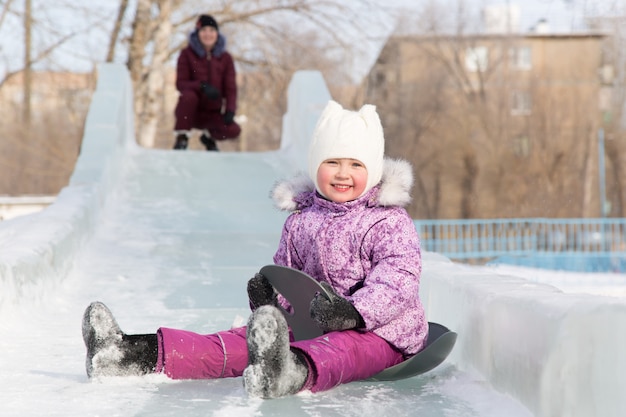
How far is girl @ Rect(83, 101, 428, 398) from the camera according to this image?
2510 mm

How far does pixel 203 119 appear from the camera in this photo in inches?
383

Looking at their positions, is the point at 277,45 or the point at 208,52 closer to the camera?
the point at 208,52

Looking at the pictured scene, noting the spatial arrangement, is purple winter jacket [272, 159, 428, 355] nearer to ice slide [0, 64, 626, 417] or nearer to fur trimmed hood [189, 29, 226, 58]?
ice slide [0, 64, 626, 417]

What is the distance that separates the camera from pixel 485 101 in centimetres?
3525

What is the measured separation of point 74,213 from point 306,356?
3.21 m

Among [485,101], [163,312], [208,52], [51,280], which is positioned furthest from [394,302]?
[485,101]

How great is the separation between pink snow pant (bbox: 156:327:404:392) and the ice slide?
0.05 m

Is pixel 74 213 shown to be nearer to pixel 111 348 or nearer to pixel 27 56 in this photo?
pixel 111 348

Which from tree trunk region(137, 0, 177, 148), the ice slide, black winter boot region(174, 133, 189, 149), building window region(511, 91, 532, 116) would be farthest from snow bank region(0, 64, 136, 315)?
building window region(511, 91, 532, 116)

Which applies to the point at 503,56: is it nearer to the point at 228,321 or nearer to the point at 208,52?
the point at 208,52

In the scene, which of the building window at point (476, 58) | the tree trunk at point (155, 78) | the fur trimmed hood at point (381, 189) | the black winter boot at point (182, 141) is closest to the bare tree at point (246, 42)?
the tree trunk at point (155, 78)

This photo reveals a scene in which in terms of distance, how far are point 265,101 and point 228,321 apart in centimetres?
1435

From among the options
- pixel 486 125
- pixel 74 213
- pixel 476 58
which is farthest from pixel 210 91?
pixel 476 58

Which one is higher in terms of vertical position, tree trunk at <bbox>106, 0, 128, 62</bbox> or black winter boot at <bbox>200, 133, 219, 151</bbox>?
tree trunk at <bbox>106, 0, 128, 62</bbox>
